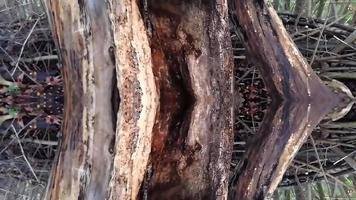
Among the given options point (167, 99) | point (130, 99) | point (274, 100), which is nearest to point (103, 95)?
point (130, 99)

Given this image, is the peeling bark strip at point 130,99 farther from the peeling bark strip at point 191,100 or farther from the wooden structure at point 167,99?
the peeling bark strip at point 191,100

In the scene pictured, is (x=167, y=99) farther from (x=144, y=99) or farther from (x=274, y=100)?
(x=274, y=100)

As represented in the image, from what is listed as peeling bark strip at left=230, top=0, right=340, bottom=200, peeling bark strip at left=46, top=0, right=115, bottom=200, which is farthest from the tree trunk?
peeling bark strip at left=230, top=0, right=340, bottom=200

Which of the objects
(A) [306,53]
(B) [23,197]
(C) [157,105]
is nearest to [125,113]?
(C) [157,105]

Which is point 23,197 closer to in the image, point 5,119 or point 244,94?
point 5,119

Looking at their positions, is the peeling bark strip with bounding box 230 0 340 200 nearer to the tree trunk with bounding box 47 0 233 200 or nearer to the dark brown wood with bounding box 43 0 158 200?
the tree trunk with bounding box 47 0 233 200

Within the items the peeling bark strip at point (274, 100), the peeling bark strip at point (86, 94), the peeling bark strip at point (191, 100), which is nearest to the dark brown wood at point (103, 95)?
the peeling bark strip at point (86, 94)

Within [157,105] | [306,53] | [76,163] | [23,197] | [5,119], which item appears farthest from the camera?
[23,197]
